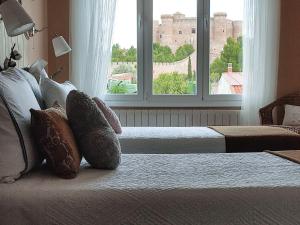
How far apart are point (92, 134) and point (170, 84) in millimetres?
2660

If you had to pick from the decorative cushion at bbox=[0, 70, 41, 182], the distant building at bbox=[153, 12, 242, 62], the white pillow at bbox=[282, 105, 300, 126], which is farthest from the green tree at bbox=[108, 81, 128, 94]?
the decorative cushion at bbox=[0, 70, 41, 182]

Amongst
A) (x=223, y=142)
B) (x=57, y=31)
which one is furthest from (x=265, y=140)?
(x=57, y=31)

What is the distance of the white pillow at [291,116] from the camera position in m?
4.06

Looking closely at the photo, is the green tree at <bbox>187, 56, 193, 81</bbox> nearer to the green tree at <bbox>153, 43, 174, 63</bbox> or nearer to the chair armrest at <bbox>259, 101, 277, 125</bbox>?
the green tree at <bbox>153, 43, 174, 63</bbox>

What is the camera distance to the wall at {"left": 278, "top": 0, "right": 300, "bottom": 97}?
4.34 m

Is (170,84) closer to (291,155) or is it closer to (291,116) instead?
(291,116)

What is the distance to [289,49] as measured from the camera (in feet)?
14.3

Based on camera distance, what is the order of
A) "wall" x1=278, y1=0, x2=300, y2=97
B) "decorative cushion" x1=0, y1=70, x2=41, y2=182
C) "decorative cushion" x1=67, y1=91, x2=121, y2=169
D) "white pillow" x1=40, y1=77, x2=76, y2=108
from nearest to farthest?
"decorative cushion" x1=0, y1=70, x2=41, y2=182 → "decorative cushion" x1=67, y1=91, x2=121, y2=169 → "white pillow" x1=40, y1=77, x2=76, y2=108 → "wall" x1=278, y1=0, x2=300, y2=97

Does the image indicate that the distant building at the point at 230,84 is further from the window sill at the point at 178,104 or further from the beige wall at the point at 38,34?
the beige wall at the point at 38,34

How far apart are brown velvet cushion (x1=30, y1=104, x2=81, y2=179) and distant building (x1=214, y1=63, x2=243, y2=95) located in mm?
2976

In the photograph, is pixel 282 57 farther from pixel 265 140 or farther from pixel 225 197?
pixel 225 197

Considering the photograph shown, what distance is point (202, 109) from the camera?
174 inches

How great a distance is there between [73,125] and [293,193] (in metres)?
1.02

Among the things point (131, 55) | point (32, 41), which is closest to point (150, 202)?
point (32, 41)
